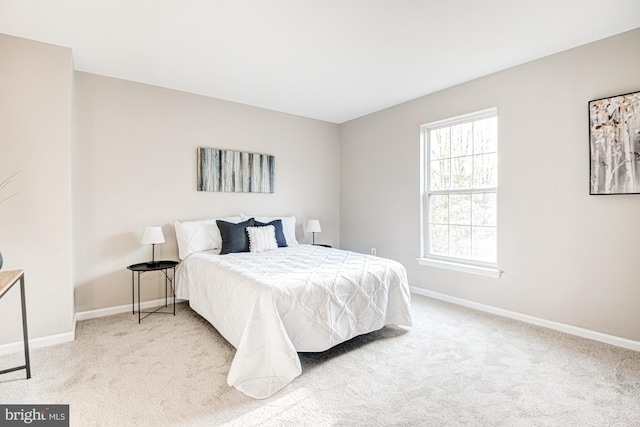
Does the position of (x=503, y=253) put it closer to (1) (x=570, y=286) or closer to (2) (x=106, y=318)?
(1) (x=570, y=286)

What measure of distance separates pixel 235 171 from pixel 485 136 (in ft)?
10.1

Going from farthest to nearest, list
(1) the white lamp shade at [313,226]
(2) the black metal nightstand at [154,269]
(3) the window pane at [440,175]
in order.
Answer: (1) the white lamp shade at [313,226], (3) the window pane at [440,175], (2) the black metal nightstand at [154,269]

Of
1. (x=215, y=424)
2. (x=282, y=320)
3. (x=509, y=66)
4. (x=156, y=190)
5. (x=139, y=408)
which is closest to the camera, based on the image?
(x=215, y=424)

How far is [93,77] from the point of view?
3.31 m

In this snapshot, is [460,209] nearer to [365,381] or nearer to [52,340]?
[365,381]

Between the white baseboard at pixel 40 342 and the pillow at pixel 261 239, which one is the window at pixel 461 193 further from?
the white baseboard at pixel 40 342

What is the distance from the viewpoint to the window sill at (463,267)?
3387mm

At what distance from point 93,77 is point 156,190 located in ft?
4.28

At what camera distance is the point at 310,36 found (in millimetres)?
2594

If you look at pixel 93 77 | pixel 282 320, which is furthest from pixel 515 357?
pixel 93 77

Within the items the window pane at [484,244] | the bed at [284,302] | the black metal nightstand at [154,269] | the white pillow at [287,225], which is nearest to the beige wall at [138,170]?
the black metal nightstand at [154,269]

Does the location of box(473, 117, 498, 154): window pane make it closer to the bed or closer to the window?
the window

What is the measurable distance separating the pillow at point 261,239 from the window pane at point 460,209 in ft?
7.25

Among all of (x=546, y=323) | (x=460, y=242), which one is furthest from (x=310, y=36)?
(x=546, y=323)
